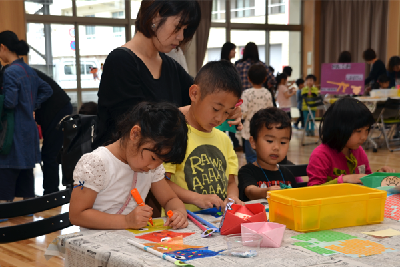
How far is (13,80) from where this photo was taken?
3451 millimetres

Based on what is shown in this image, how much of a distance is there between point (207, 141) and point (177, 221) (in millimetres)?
491

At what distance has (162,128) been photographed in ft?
3.88

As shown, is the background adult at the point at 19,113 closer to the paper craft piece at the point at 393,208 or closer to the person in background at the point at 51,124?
the person in background at the point at 51,124

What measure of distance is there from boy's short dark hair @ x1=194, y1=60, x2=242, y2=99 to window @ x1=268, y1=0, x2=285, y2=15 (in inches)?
372

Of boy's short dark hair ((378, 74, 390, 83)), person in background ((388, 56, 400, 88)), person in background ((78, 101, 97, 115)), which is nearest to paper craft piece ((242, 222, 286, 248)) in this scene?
person in background ((78, 101, 97, 115))

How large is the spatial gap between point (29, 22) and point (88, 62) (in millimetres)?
1255

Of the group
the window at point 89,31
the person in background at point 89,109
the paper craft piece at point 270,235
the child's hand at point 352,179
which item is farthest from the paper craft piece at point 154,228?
the window at point 89,31

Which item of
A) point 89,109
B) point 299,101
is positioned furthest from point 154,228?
point 299,101

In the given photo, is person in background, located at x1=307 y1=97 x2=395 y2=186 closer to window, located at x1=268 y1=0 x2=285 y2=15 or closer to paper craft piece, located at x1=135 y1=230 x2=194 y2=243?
paper craft piece, located at x1=135 y1=230 x2=194 y2=243

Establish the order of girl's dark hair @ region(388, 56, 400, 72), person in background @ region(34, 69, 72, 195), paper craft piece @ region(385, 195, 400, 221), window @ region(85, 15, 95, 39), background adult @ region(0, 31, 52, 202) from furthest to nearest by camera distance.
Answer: window @ region(85, 15, 95, 39) < girl's dark hair @ region(388, 56, 400, 72) < person in background @ region(34, 69, 72, 195) < background adult @ region(0, 31, 52, 202) < paper craft piece @ region(385, 195, 400, 221)

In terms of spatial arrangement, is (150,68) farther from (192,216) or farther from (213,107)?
(192,216)

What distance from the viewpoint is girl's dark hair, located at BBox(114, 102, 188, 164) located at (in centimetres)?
118

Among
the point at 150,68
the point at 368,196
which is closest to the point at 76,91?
the point at 150,68

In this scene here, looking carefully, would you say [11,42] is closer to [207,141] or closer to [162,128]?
[207,141]
